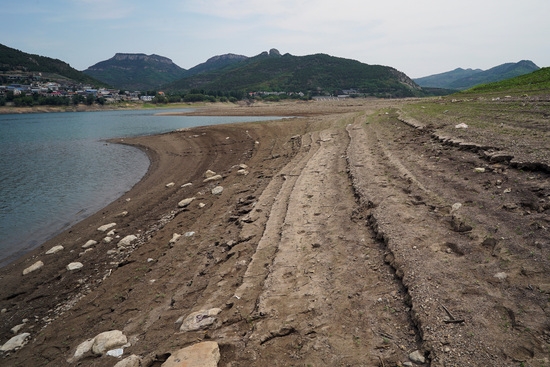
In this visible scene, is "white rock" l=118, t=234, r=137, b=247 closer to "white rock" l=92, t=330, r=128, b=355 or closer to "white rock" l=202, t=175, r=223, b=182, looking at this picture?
"white rock" l=92, t=330, r=128, b=355

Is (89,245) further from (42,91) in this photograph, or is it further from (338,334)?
(42,91)

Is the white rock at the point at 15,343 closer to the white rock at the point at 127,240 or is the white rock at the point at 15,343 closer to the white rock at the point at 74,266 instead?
the white rock at the point at 74,266

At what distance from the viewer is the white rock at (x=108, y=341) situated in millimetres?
5588

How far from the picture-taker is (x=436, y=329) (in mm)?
4074

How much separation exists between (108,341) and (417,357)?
5.27 m

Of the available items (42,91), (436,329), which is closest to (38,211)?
(436,329)

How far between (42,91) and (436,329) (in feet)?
626

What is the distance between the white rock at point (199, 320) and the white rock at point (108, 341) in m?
1.31

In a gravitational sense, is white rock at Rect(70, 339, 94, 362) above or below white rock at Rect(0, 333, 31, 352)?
above

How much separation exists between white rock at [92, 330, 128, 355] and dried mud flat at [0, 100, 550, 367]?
0.17m

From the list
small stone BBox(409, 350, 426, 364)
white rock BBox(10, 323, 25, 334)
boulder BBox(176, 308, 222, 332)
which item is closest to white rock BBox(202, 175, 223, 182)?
white rock BBox(10, 323, 25, 334)

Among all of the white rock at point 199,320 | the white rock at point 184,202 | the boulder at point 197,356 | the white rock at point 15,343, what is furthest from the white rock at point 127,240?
the boulder at point 197,356

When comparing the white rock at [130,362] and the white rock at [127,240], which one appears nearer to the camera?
the white rock at [130,362]

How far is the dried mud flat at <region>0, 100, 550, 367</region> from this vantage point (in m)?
4.23
